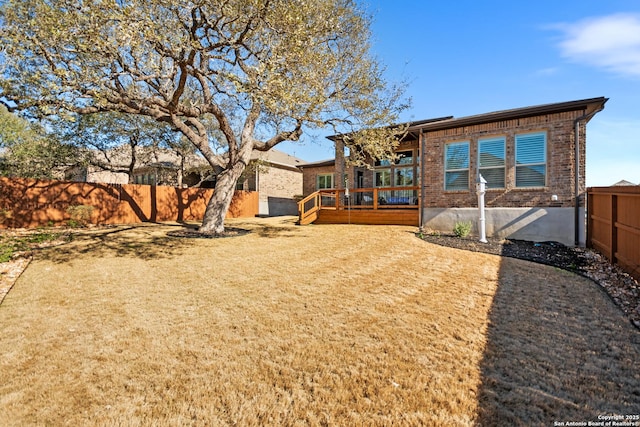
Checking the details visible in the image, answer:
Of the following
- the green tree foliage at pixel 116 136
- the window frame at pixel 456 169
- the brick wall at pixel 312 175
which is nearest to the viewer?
the window frame at pixel 456 169

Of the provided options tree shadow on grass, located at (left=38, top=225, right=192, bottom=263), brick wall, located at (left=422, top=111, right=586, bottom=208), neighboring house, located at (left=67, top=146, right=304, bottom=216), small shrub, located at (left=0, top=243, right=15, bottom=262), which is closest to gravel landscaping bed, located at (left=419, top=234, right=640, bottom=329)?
brick wall, located at (left=422, top=111, right=586, bottom=208)

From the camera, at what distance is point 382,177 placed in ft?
54.5

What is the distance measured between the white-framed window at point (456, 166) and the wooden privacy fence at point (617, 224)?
353 cm

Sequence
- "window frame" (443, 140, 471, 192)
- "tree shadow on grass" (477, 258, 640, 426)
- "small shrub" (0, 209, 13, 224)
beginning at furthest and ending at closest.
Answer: "small shrub" (0, 209, 13, 224)
"window frame" (443, 140, 471, 192)
"tree shadow on grass" (477, 258, 640, 426)

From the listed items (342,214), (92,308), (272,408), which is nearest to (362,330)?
(272,408)

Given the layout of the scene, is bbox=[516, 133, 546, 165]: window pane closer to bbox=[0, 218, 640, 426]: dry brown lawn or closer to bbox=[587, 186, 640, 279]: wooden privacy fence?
bbox=[587, 186, 640, 279]: wooden privacy fence

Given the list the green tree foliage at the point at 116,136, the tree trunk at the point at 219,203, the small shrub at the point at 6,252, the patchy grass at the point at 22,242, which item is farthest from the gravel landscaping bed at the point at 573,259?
the green tree foliage at the point at 116,136

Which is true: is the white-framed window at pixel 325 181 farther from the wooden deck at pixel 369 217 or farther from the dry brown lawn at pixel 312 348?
the dry brown lawn at pixel 312 348

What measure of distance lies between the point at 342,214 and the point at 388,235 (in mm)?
4193

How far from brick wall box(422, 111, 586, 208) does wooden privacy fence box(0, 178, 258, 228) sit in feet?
43.9

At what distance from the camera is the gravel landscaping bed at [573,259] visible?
4.68m

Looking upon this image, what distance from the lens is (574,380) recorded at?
256 cm

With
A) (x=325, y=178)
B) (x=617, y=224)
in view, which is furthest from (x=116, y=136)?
(x=617, y=224)

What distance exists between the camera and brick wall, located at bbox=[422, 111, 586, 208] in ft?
30.1
